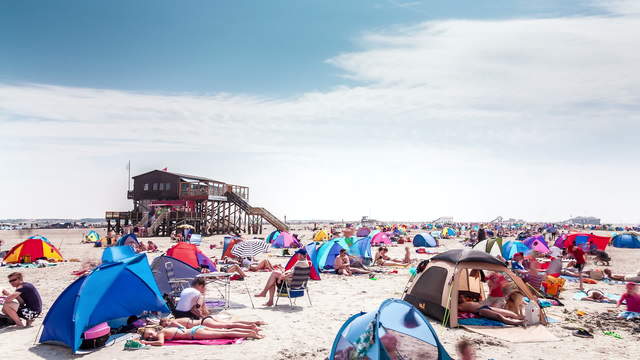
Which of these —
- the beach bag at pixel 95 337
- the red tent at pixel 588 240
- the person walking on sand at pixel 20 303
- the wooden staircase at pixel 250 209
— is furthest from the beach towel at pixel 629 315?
the wooden staircase at pixel 250 209

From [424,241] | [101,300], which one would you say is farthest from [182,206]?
[101,300]

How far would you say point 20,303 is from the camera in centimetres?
788

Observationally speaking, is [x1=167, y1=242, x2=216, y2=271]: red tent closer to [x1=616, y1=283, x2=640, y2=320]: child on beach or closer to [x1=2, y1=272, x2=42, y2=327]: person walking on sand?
[x1=2, y1=272, x2=42, y2=327]: person walking on sand

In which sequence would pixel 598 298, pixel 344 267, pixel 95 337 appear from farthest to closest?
1. pixel 344 267
2. pixel 598 298
3. pixel 95 337

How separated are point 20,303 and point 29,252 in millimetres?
11754

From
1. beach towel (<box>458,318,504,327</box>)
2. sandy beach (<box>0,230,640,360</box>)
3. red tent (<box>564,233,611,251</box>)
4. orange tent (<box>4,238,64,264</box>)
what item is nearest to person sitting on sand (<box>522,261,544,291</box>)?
sandy beach (<box>0,230,640,360</box>)

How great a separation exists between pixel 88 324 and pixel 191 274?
3.45 m

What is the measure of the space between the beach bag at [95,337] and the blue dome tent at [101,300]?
0.28 feet

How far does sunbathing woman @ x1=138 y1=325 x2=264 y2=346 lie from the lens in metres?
7.00

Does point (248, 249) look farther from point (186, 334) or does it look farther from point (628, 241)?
point (628, 241)

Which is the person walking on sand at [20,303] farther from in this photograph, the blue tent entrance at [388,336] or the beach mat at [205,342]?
the blue tent entrance at [388,336]

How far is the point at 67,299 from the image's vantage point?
22.5ft

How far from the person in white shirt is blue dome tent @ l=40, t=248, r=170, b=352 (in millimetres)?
Answer: 727

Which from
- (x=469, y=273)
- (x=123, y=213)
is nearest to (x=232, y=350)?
(x=469, y=273)
